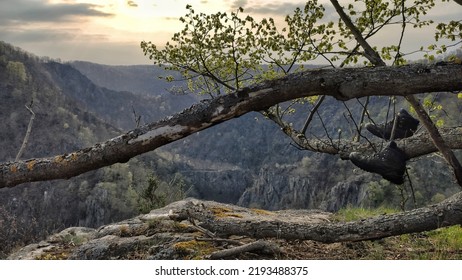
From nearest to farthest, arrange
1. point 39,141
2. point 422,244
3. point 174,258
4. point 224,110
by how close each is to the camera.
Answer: point 224,110 < point 174,258 < point 422,244 < point 39,141

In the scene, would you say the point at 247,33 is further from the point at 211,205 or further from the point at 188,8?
the point at 211,205

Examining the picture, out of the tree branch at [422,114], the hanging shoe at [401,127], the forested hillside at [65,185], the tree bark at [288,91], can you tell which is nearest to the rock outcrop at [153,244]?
the tree bark at [288,91]

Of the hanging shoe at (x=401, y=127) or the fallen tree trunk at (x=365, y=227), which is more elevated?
the hanging shoe at (x=401, y=127)

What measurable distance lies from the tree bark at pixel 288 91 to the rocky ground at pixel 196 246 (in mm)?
2228

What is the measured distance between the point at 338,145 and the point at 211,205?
3.45 metres

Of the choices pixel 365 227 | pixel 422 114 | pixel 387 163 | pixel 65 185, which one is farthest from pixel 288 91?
pixel 65 185

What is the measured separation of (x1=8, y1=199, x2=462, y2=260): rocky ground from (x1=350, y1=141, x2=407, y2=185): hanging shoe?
124 centimetres

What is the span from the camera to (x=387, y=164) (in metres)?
8.29

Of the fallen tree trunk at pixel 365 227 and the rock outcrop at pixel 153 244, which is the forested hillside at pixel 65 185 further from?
the fallen tree trunk at pixel 365 227

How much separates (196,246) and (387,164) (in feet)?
12.2

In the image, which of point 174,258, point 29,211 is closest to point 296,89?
point 174,258

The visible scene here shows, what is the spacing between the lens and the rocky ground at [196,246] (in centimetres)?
723

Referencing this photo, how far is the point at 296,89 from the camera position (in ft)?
19.1

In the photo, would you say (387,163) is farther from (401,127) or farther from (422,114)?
(401,127)
